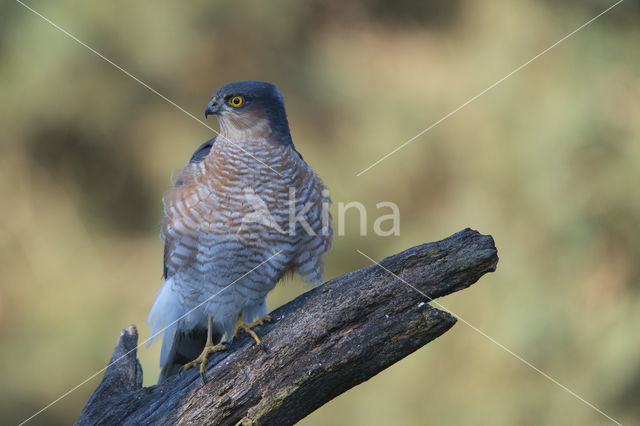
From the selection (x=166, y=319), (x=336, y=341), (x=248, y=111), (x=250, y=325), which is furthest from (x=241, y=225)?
(x=166, y=319)

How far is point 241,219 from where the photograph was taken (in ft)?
9.52

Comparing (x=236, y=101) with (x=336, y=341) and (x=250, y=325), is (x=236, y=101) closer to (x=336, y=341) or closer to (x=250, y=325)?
(x=250, y=325)

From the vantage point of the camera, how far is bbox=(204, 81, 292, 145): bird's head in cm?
313

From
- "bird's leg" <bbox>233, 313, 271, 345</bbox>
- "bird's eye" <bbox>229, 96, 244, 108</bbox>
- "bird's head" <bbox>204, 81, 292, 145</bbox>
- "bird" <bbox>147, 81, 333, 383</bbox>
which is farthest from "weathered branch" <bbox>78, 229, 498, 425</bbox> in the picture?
"bird's eye" <bbox>229, 96, 244, 108</bbox>

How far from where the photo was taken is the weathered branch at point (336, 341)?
2.40 m

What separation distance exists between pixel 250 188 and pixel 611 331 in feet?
11.8

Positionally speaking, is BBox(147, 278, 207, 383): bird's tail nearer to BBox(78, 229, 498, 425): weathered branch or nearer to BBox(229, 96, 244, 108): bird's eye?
BBox(78, 229, 498, 425): weathered branch

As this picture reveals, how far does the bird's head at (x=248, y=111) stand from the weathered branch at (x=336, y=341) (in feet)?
3.12

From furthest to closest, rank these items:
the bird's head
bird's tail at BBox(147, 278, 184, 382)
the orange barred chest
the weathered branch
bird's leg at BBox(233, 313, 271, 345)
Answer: bird's tail at BBox(147, 278, 184, 382) < the bird's head < the orange barred chest < bird's leg at BBox(233, 313, 271, 345) < the weathered branch

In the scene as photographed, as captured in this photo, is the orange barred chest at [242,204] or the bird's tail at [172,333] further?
the bird's tail at [172,333]

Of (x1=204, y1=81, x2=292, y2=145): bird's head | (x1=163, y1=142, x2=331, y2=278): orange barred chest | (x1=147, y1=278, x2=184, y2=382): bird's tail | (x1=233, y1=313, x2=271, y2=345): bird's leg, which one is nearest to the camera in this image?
(x1=233, y1=313, x2=271, y2=345): bird's leg

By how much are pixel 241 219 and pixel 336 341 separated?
786mm

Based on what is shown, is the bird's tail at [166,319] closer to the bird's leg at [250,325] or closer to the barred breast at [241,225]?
the barred breast at [241,225]

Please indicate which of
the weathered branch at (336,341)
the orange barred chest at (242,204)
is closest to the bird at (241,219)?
the orange barred chest at (242,204)
